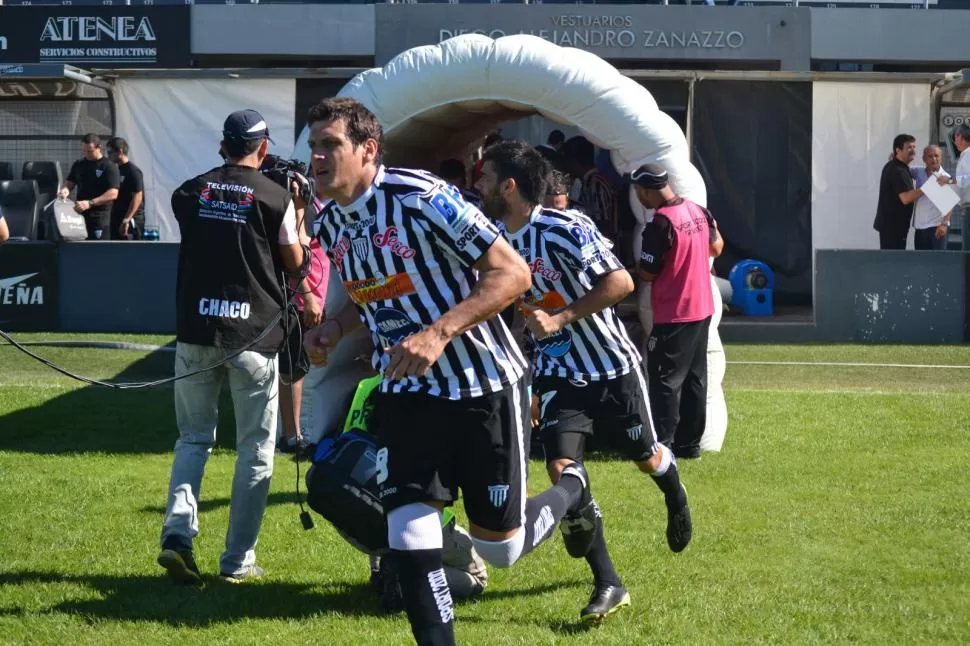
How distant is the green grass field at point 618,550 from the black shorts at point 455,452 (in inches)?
33.3

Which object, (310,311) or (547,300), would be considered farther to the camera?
(310,311)

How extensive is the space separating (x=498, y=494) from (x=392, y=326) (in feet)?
2.22

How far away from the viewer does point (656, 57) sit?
1772cm

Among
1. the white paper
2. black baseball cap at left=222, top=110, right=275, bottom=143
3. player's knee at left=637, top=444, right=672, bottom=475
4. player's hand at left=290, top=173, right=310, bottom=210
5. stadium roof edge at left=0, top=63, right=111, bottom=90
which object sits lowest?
player's knee at left=637, top=444, right=672, bottom=475

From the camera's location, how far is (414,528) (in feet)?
13.2

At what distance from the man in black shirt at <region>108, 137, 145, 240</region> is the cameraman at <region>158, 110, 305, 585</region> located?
1009 centimetres

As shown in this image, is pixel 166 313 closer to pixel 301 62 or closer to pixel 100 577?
pixel 301 62

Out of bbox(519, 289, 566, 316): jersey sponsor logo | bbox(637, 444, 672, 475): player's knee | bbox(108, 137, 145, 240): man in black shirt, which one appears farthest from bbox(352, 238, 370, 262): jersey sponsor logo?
bbox(108, 137, 145, 240): man in black shirt

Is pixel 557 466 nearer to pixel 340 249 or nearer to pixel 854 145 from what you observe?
pixel 340 249

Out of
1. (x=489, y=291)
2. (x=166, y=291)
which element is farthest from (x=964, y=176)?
(x=489, y=291)

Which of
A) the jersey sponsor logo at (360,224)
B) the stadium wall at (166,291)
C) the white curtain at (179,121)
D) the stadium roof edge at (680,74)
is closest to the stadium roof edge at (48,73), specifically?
the stadium roof edge at (680,74)

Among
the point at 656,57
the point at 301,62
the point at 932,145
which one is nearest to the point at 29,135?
the point at 301,62

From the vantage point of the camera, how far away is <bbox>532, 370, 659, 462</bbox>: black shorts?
5656 mm

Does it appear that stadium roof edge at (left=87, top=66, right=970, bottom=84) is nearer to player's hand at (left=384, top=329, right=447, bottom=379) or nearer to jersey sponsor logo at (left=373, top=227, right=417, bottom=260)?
jersey sponsor logo at (left=373, top=227, right=417, bottom=260)
